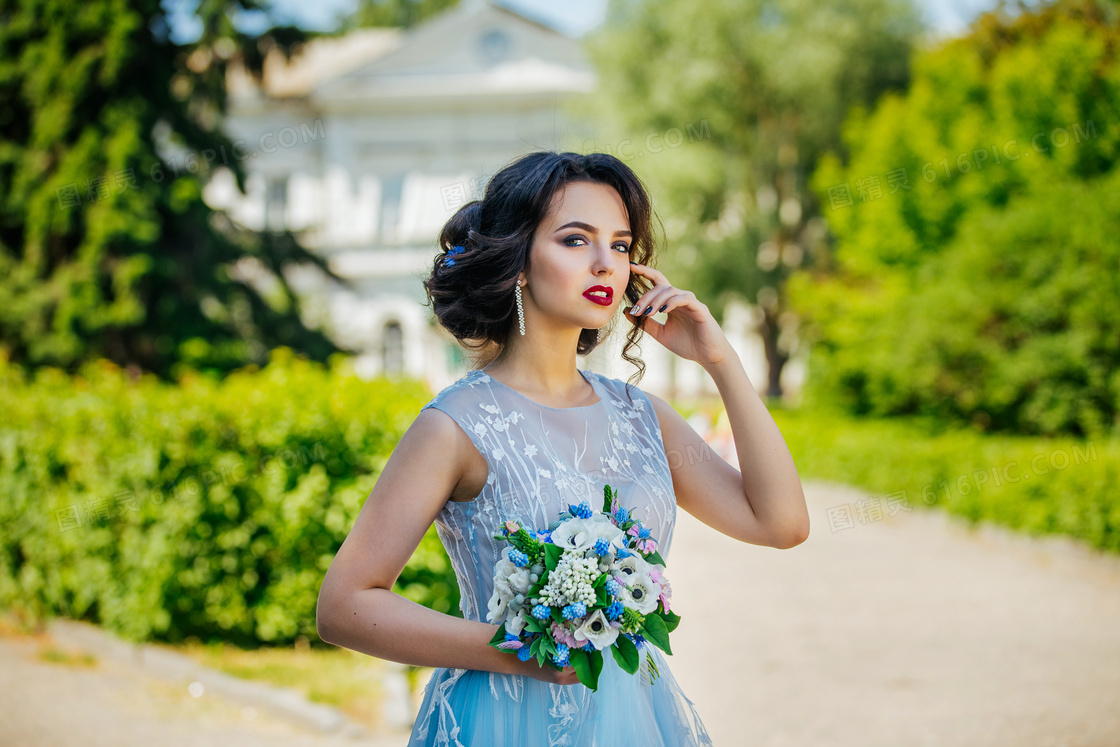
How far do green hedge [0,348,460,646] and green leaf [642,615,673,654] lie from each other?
3.84 meters

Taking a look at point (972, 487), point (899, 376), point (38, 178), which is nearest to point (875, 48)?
point (899, 376)

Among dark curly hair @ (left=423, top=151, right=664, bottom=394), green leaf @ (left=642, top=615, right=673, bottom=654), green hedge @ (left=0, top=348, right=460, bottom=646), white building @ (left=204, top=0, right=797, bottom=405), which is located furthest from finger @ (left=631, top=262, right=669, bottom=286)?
white building @ (left=204, top=0, right=797, bottom=405)

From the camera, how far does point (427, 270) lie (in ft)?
8.53

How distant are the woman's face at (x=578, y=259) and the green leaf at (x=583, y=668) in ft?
2.72

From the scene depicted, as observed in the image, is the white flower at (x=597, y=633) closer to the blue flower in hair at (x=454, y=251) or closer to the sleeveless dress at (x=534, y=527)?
the sleeveless dress at (x=534, y=527)

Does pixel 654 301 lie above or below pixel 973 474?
below

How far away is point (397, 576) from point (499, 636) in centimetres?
28

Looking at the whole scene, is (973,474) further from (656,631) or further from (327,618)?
(327,618)

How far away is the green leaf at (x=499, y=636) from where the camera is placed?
1659 millimetres

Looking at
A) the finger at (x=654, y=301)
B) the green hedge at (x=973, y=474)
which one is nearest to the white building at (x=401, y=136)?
the green hedge at (x=973, y=474)

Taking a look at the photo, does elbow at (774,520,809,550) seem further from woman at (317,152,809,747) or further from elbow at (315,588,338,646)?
elbow at (315,588,338,646)

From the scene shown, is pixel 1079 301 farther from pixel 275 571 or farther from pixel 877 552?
pixel 275 571

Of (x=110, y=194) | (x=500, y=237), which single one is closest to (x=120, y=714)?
(x=500, y=237)

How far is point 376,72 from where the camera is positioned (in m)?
28.2
